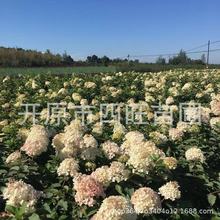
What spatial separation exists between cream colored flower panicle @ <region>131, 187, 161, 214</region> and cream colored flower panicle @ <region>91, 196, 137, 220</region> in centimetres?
15

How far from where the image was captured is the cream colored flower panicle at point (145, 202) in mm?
2574

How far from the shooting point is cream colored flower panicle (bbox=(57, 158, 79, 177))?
9.73ft

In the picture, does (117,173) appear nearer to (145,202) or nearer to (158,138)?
(145,202)

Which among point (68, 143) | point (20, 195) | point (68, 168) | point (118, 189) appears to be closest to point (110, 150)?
point (68, 143)

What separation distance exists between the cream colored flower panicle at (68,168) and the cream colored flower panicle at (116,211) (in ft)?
1.89

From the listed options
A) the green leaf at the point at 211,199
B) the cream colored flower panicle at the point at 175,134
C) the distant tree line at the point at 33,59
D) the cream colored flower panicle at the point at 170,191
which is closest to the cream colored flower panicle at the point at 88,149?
the cream colored flower panicle at the point at 170,191

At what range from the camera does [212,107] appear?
5285 millimetres

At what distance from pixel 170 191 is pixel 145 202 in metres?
0.27

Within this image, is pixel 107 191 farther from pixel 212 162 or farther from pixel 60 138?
pixel 212 162

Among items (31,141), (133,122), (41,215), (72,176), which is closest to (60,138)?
(31,141)

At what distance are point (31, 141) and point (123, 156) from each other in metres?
0.66

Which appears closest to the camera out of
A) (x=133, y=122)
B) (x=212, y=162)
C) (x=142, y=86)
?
(x=212, y=162)

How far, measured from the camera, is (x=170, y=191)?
2.79 metres

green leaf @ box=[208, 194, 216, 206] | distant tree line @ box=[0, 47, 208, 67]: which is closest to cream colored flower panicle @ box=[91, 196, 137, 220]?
green leaf @ box=[208, 194, 216, 206]
